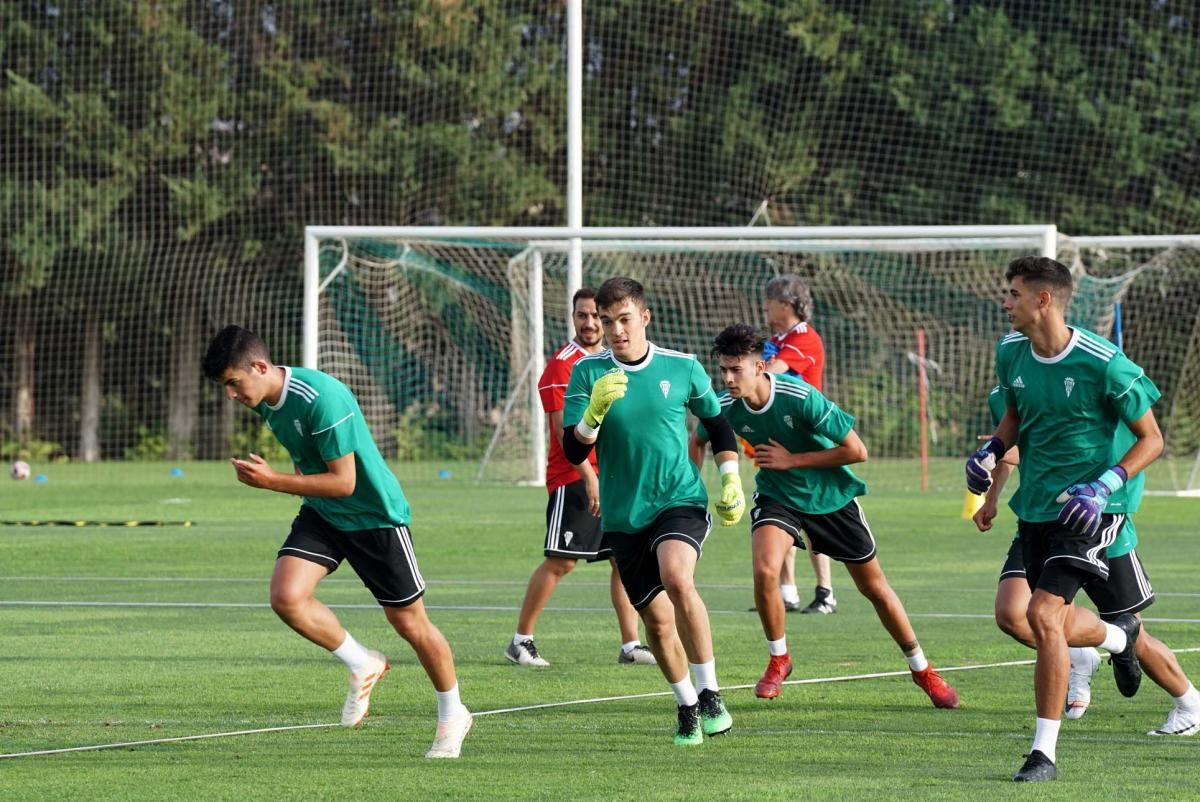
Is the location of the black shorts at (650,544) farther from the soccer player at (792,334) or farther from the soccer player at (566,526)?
the soccer player at (792,334)

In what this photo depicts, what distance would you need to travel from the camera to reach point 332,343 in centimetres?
2992

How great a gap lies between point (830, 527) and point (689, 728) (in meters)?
2.08

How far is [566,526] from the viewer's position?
10773 mm

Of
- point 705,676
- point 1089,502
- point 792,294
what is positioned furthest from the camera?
point 792,294

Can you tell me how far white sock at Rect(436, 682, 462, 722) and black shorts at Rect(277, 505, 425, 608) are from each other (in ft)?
1.38

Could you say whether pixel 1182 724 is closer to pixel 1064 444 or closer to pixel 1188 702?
pixel 1188 702

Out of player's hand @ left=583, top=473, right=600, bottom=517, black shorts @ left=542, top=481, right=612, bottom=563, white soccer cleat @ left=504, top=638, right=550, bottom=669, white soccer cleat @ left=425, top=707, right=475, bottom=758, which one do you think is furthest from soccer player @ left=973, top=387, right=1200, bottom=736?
white soccer cleat @ left=504, top=638, right=550, bottom=669

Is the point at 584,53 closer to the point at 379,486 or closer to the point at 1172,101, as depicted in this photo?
the point at 1172,101

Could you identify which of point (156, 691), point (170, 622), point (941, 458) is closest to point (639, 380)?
point (156, 691)

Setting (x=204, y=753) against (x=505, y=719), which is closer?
(x=204, y=753)

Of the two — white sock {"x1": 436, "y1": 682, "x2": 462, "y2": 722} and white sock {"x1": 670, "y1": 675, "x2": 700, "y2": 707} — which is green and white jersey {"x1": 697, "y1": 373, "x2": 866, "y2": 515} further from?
white sock {"x1": 436, "y1": 682, "x2": 462, "y2": 722}

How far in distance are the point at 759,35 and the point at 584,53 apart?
13.9 ft

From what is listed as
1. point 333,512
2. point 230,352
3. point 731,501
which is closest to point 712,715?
point 731,501

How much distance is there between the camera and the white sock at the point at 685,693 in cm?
803
